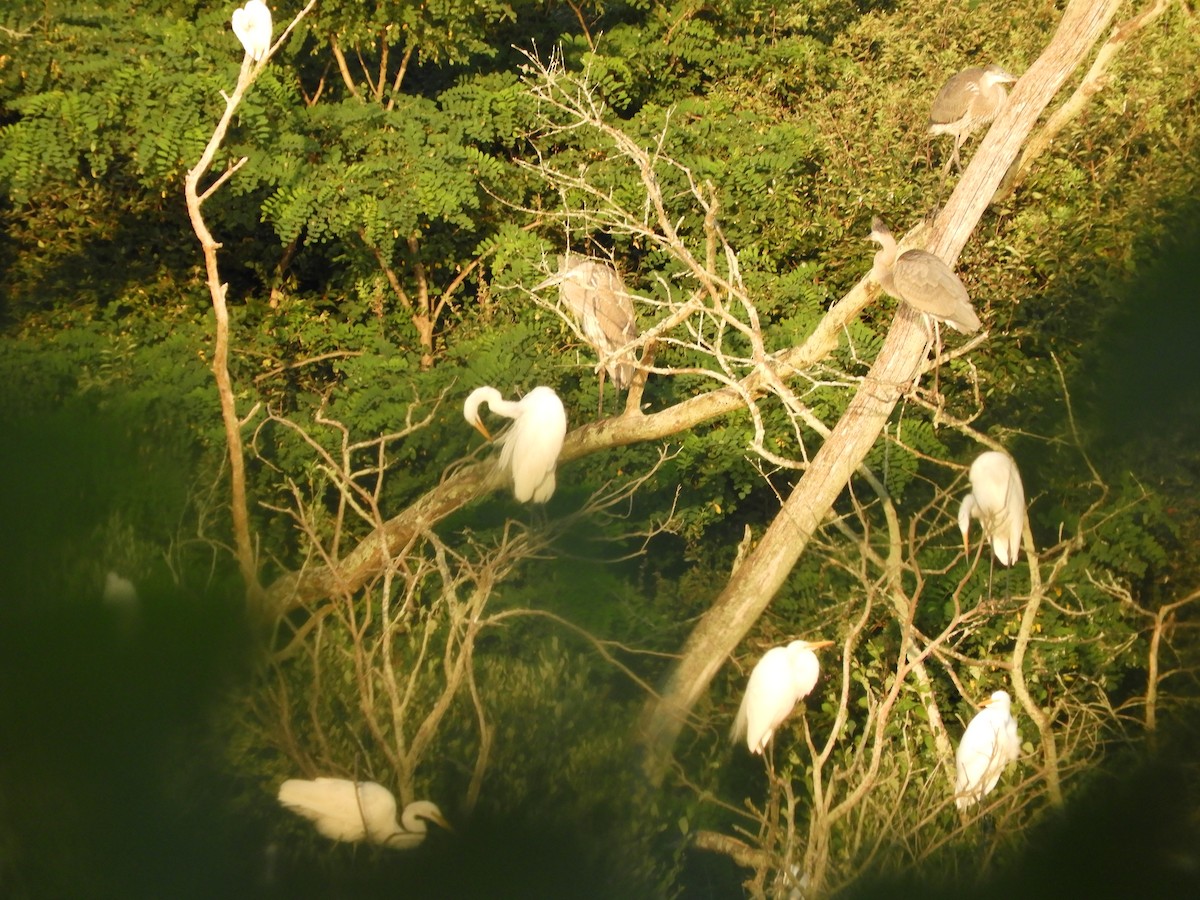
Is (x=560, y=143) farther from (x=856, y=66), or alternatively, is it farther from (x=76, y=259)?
A: (x=76, y=259)

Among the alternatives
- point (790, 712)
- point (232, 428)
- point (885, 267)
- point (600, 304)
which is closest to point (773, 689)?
point (790, 712)

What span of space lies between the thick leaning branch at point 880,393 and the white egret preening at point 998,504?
165mm

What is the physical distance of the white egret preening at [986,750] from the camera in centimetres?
79

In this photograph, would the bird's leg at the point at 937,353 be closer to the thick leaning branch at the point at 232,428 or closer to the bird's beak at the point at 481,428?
the bird's beak at the point at 481,428

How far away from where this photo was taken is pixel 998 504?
0.94 m

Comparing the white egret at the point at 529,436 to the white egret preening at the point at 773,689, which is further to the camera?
the white egret at the point at 529,436

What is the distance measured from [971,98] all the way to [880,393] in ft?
3.16

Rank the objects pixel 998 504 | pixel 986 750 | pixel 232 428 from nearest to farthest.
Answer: pixel 232 428 → pixel 998 504 → pixel 986 750

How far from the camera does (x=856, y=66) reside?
3.77 metres

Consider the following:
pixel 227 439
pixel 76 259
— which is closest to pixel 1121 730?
pixel 227 439

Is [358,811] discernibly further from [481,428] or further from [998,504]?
[481,428]

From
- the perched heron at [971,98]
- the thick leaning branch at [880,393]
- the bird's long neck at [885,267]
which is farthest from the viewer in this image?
the perched heron at [971,98]

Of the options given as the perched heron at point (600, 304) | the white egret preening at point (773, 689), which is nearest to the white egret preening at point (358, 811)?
the white egret preening at point (773, 689)

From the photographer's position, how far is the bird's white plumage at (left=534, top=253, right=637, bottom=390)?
2334 mm
